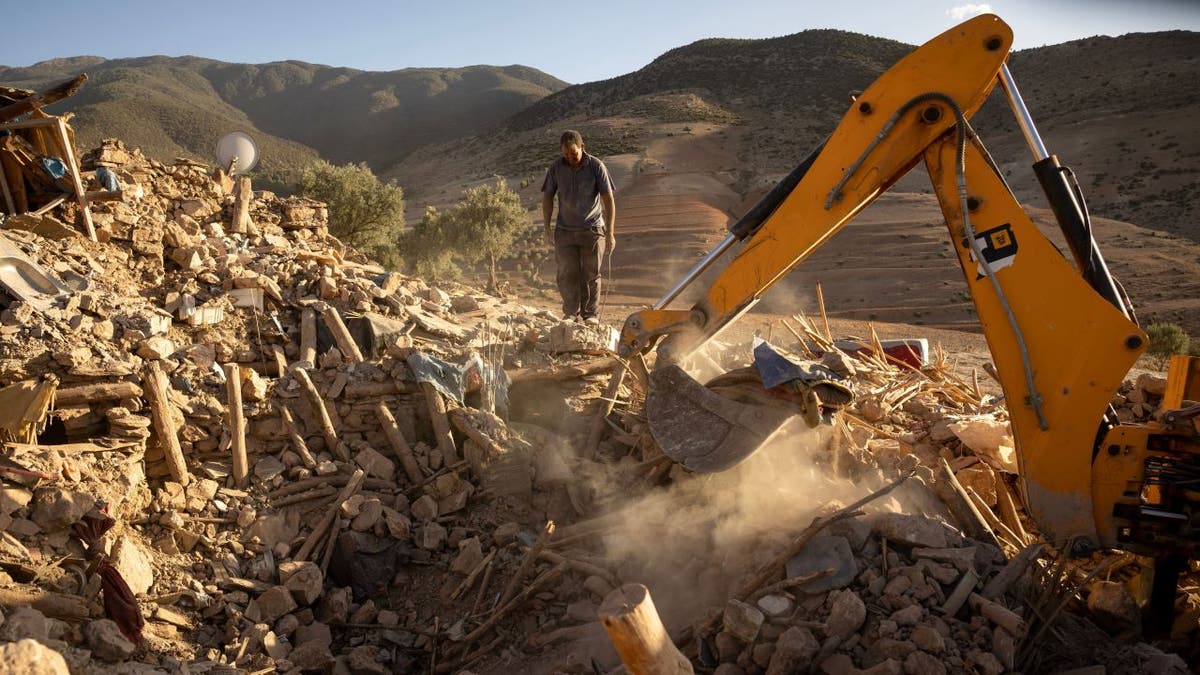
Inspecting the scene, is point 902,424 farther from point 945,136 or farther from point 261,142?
point 261,142

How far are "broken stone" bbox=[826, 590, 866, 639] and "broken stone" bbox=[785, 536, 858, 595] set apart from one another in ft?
0.58

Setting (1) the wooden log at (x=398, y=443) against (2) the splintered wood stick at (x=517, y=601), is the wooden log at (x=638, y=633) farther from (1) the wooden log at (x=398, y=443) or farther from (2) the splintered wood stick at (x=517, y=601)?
(1) the wooden log at (x=398, y=443)

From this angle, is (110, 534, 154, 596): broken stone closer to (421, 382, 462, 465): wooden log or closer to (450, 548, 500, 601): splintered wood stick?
(450, 548, 500, 601): splintered wood stick

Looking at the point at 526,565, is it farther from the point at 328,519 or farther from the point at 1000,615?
the point at 1000,615

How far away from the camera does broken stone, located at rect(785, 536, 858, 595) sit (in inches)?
151

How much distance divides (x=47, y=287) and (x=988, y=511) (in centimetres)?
731

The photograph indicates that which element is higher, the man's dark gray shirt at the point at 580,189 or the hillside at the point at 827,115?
the hillside at the point at 827,115

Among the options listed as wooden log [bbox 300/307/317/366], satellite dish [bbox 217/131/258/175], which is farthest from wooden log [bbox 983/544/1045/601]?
satellite dish [bbox 217/131/258/175]

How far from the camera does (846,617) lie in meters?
3.59

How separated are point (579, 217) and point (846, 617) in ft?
16.2

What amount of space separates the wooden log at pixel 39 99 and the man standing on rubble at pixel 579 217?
5121 millimetres

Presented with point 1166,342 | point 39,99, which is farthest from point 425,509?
point 1166,342

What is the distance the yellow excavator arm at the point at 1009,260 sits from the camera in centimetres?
381

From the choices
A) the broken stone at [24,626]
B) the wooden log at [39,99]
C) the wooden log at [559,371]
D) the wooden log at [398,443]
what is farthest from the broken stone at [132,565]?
the wooden log at [39,99]
